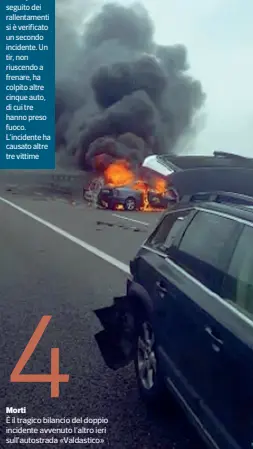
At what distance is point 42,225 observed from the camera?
47.0ft

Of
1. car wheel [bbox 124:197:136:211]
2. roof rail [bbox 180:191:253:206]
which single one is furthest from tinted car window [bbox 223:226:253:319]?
car wheel [bbox 124:197:136:211]

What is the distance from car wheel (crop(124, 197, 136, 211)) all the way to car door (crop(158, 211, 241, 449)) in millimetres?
16179

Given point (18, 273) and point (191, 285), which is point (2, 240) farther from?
point (191, 285)

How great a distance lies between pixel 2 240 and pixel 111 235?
2.72m

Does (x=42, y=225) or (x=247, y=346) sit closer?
(x=247, y=346)

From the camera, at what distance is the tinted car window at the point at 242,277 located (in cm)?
236

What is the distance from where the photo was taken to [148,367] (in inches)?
138

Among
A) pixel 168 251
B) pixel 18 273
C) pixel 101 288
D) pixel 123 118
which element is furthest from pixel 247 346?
pixel 123 118

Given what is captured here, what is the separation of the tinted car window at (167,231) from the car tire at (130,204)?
15.4 meters

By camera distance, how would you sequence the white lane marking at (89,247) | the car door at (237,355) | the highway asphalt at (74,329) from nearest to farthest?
1. the car door at (237,355)
2. the highway asphalt at (74,329)
3. the white lane marking at (89,247)

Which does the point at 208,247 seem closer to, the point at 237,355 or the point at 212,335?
the point at 212,335

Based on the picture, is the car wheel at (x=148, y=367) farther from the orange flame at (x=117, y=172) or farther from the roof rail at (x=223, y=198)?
the orange flame at (x=117, y=172)

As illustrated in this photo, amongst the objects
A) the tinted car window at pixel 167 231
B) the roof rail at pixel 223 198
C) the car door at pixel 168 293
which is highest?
the roof rail at pixel 223 198

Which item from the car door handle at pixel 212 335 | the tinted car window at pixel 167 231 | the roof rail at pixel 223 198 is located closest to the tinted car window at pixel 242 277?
the car door handle at pixel 212 335
